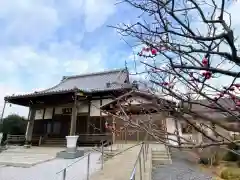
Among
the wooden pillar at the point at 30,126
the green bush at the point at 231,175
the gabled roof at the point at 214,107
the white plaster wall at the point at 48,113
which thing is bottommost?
the green bush at the point at 231,175

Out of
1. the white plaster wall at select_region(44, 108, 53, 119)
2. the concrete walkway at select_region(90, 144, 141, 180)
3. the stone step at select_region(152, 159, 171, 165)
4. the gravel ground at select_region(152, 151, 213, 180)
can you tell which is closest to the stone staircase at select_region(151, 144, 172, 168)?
the stone step at select_region(152, 159, 171, 165)

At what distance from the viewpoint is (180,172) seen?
6.73 meters

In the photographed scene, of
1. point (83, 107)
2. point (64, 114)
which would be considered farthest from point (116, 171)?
point (64, 114)

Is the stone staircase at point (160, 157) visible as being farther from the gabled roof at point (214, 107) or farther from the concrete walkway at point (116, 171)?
the gabled roof at point (214, 107)

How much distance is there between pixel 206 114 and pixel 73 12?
3475 millimetres

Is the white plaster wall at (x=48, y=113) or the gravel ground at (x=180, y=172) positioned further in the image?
the white plaster wall at (x=48, y=113)

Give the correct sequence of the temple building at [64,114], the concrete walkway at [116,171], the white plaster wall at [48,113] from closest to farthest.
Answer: the concrete walkway at [116,171] < the temple building at [64,114] < the white plaster wall at [48,113]

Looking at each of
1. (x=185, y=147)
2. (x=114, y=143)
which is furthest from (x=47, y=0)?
(x=114, y=143)

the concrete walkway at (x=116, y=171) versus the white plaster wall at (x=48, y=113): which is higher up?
the white plaster wall at (x=48, y=113)

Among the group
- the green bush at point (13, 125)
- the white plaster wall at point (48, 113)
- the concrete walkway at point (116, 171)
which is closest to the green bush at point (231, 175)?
the concrete walkway at point (116, 171)

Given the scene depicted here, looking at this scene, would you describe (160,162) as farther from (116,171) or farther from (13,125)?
(13,125)

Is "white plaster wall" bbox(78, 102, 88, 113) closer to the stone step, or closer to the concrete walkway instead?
the stone step

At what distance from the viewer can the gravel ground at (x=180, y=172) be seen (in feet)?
20.4

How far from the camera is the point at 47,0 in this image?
12.0 feet
